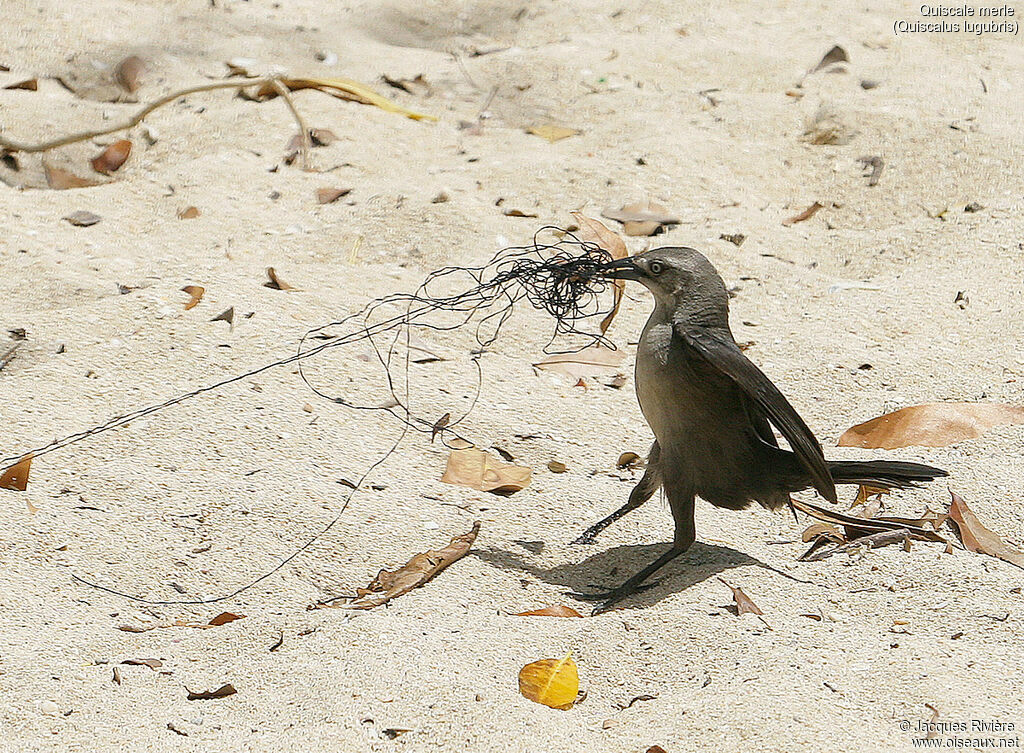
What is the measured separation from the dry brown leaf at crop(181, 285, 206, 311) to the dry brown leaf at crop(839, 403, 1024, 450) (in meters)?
1.87

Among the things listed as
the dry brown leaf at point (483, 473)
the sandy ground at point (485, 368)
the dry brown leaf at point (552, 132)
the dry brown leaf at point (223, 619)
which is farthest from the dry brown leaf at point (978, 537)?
the dry brown leaf at point (552, 132)

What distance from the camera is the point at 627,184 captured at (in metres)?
4.41

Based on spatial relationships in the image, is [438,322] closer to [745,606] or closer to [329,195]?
[329,195]

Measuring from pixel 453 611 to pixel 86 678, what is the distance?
27.9 inches

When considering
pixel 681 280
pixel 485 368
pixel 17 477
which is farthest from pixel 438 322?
pixel 17 477

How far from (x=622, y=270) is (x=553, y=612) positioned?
2.57ft

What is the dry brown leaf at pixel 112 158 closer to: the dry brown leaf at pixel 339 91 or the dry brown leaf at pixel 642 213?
the dry brown leaf at pixel 339 91

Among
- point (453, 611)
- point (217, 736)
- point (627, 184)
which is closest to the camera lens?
point (217, 736)

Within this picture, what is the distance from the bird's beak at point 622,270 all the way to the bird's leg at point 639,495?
0.39m

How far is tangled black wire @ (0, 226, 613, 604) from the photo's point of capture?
106 inches

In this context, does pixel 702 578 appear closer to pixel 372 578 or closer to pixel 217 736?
pixel 372 578

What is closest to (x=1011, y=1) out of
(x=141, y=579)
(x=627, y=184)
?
(x=627, y=184)

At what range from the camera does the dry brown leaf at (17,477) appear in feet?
8.79

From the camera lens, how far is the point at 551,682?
2143mm
